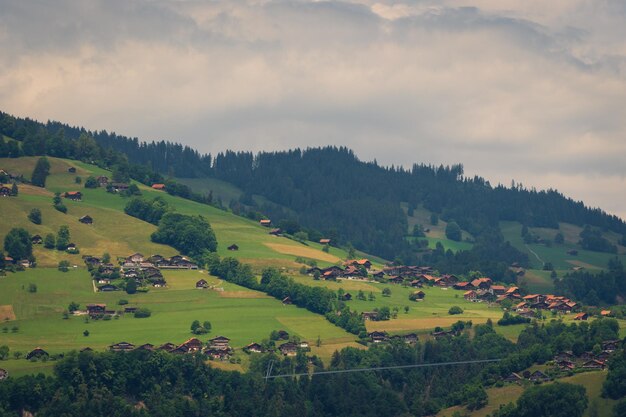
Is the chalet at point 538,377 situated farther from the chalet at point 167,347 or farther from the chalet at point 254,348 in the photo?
the chalet at point 167,347

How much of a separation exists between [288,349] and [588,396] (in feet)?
140

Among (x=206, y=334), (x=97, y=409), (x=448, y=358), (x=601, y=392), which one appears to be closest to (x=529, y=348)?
(x=448, y=358)

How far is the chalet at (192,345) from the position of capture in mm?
171750

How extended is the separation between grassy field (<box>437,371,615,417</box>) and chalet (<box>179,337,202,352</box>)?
109ft

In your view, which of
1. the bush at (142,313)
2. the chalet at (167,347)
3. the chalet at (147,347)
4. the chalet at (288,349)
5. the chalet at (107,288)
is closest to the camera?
the chalet at (147,347)

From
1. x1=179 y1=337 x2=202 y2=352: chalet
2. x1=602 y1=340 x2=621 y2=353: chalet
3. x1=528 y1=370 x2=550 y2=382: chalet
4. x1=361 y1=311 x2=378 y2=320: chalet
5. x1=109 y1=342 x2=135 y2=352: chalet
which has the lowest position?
x1=109 y1=342 x2=135 y2=352: chalet

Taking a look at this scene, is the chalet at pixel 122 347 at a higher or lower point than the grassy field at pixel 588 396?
lower

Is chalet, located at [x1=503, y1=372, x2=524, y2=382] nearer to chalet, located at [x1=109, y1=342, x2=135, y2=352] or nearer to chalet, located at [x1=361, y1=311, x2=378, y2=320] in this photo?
chalet, located at [x1=361, y1=311, x2=378, y2=320]

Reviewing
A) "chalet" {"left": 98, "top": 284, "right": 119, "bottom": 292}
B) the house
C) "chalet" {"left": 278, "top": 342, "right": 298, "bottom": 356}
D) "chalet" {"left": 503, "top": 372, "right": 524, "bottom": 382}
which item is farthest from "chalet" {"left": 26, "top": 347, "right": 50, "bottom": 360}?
"chalet" {"left": 503, "top": 372, "right": 524, "bottom": 382}

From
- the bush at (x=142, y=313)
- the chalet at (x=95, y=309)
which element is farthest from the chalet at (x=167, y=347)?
the chalet at (x=95, y=309)

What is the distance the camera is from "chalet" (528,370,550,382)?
523ft

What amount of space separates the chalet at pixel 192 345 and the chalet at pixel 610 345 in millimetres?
50186

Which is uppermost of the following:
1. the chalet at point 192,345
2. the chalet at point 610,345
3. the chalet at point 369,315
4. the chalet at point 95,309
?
the chalet at point 610,345

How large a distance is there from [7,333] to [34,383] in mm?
25969
